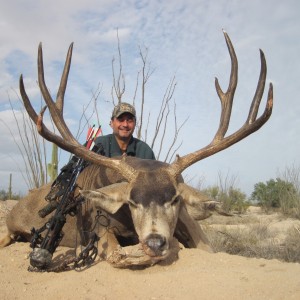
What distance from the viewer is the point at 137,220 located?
4.41m

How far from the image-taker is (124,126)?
7.26m

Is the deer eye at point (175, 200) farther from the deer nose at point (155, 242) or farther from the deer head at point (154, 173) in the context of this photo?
the deer nose at point (155, 242)

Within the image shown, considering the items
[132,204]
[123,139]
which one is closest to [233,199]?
[123,139]

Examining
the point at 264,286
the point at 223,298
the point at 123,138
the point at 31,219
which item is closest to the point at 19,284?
the point at 223,298

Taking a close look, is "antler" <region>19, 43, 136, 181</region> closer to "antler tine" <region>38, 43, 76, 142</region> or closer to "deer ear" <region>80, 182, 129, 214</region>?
"antler tine" <region>38, 43, 76, 142</region>

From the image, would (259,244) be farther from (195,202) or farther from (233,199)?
(233,199)

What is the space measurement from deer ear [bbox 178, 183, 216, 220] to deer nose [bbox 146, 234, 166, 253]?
37.3 inches

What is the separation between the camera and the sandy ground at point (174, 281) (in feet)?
11.1

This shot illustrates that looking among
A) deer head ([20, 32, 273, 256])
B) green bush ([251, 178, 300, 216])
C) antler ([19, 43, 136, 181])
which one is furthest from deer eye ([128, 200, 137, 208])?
green bush ([251, 178, 300, 216])

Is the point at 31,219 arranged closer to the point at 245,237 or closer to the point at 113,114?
the point at 113,114

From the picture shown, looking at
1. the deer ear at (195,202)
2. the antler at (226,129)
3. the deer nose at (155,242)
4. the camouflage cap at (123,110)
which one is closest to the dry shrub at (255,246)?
the deer ear at (195,202)

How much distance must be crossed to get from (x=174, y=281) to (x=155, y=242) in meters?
0.39

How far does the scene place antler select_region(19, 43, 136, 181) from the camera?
4633mm

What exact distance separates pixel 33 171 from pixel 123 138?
4.99 meters
